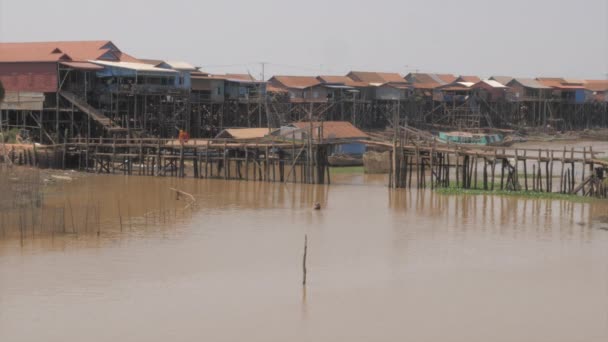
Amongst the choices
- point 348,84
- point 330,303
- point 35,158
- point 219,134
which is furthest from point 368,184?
point 348,84

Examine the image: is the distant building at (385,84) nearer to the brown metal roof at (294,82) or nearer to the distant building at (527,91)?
the brown metal roof at (294,82)

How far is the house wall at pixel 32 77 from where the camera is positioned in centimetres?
4350

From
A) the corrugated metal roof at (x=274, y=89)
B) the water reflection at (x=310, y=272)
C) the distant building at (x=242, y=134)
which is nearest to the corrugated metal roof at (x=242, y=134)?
the distant building at (x=242, y=134)

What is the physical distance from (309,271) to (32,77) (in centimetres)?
2722

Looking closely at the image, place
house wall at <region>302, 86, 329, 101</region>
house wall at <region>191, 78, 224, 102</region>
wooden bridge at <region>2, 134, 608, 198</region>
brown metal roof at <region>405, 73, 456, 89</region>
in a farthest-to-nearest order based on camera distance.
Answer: brown metal roof at <region>405, 73, 456, 89</region>, house wall at <region>302, 86, 329, 101</region>, house wall at <region>191, 78, 224, 102</region>, wooden bridge at <region>2, 134, 608, 198</region>

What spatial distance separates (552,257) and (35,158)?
24.9 meters

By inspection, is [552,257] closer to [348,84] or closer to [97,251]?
[97,251]

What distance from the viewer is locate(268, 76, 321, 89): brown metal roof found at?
66.7 m

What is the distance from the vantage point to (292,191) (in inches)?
1409

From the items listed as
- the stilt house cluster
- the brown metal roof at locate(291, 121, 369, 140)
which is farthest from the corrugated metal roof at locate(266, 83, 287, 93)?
the brown metal roof at locate(291, 121, 369, 140)

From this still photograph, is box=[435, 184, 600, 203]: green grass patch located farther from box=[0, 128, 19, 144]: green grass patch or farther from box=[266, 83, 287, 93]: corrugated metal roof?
box=[266, 83, 287, 93]: corrugated metal roof

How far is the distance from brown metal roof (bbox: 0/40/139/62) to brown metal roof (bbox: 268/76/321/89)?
16327 millimetres

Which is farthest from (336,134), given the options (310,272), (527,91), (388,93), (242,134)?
(527,91)

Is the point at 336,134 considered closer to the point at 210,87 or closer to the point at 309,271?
the point at 210,87
